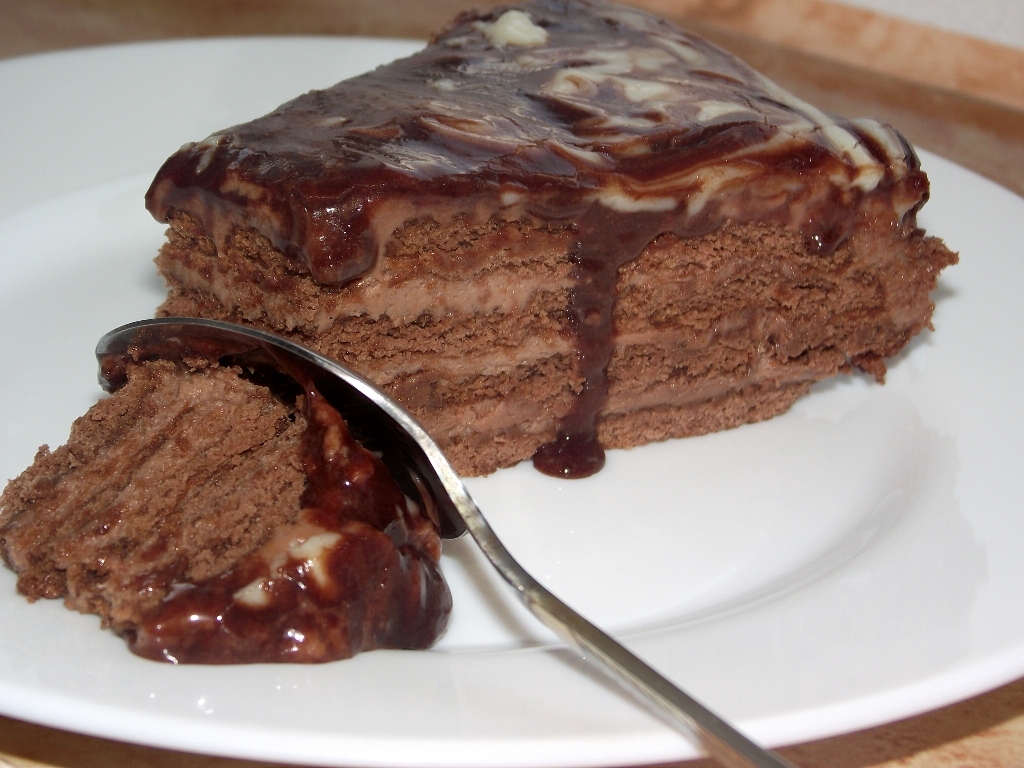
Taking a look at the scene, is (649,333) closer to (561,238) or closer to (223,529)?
(561,238)

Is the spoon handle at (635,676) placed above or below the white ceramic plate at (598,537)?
above

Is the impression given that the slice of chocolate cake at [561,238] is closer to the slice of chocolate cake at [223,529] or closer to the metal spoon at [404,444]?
the metal spoon at [404,444]

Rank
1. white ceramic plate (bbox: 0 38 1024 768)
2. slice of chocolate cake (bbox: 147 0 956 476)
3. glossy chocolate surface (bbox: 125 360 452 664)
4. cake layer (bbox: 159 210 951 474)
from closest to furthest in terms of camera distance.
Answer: white ceramic plate (bbox: 0 38 1024 768)
glossy chocolate surface (bbox: 125 360 452 664)
slice of chocolate cake (bbox: 147 0 956 476)
cake layer (bbox: 159 210 951 474)

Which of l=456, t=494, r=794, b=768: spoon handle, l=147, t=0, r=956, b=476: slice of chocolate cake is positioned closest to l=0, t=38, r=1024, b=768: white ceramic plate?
l=456, t=494, r=794, b=768: spoon handle

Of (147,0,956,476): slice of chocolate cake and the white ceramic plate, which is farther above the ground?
(147,0,956,476): slice of chocolate cake

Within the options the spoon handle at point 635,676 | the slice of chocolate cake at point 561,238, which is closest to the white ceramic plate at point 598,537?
the spoon handle at point 635,676

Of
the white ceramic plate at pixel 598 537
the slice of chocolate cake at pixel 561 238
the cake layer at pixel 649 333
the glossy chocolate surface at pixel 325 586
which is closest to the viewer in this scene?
the white ceramic plate at pixel 598 537

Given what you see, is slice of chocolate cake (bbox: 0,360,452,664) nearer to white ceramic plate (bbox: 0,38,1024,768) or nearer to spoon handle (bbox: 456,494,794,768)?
white ceramic plate (bbox: 0,38,1024,768)
